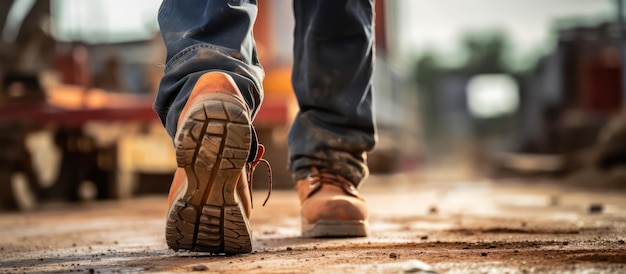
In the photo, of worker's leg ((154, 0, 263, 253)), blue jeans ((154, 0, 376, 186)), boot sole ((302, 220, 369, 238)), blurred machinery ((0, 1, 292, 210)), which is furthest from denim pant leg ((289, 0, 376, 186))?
blurred machinery ((0, 1, 292, 210))

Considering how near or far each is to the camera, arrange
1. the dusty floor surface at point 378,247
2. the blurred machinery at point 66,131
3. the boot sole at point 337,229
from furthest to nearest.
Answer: the blurred machinery at point 66,131
the boot sole at point 337,229
the dusty floor surface at point 378,247

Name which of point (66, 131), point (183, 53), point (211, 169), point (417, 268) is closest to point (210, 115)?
point (211, 169)

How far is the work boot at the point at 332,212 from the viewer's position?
2.00 meters

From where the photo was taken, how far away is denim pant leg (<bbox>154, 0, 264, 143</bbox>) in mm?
1560

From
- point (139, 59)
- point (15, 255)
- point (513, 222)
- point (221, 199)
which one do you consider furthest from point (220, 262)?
point (139, 59)

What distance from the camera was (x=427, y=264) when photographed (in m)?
1.35

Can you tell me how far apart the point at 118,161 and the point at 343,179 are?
3346mm

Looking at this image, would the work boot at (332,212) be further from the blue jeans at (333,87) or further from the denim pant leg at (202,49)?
the denim pant leg at (202,49)

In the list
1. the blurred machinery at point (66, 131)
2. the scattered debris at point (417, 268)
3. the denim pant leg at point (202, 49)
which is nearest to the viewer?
the scattered debris at point (417, 268)

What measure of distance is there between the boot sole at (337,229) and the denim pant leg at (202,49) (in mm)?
454

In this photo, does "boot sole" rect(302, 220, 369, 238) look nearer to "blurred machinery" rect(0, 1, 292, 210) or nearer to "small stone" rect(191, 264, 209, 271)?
"small stone" rect(191, 264, 209, 271)

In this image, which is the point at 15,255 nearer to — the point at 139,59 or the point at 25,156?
the point at 25,156

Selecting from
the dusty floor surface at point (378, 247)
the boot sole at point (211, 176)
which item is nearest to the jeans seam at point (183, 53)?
the boot sole at point (211, 176)

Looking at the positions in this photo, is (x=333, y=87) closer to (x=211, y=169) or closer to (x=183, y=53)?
(x=183, y=53)
